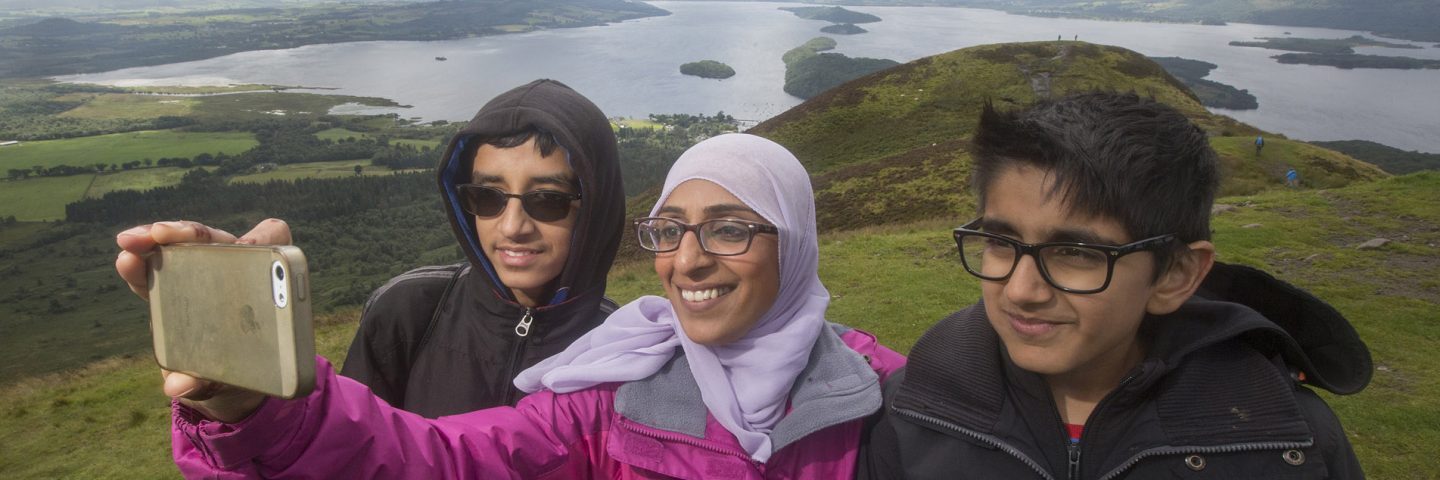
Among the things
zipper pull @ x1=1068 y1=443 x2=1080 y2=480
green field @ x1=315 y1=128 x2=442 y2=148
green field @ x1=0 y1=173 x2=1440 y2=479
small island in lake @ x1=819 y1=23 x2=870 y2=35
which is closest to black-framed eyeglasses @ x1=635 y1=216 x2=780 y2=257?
zipper pull @ x1=1068 y1=443 x2=1080 y2=480

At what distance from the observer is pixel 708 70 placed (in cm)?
10644

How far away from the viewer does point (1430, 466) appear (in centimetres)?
589

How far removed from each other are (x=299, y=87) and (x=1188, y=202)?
130578mm

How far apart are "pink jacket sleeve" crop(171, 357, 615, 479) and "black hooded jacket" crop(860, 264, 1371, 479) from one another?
0.94 m

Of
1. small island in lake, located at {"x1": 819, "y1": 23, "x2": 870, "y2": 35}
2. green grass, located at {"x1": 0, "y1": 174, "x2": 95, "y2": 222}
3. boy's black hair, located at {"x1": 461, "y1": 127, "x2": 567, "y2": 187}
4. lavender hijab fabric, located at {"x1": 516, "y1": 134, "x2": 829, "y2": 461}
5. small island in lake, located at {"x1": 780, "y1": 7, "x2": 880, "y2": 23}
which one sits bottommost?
green grass, located at {"x1": 0, "y1": 174, "x2": 95, "y2": 222}

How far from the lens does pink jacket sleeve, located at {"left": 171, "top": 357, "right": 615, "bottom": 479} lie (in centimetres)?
151

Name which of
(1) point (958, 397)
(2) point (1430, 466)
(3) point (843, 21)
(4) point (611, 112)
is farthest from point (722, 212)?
(3) point (843, 21)

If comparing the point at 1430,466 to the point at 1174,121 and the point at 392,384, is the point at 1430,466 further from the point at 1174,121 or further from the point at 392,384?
the point at 392,384

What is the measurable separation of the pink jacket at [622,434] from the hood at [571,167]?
2.30 feet

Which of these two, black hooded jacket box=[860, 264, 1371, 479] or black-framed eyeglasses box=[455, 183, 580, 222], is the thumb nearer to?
black-framed eyeglasses box=[455, 183, 580, 222]

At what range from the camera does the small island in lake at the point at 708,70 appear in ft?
349

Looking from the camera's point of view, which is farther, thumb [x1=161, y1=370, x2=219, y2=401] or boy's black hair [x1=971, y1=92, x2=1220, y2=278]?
boy's black hair [x1=971, y1=92, x2=1220, y2=278]

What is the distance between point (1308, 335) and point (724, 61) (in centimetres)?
12240

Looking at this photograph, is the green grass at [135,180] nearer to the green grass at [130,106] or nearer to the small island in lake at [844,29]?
Result: the green grass at [130,106]
